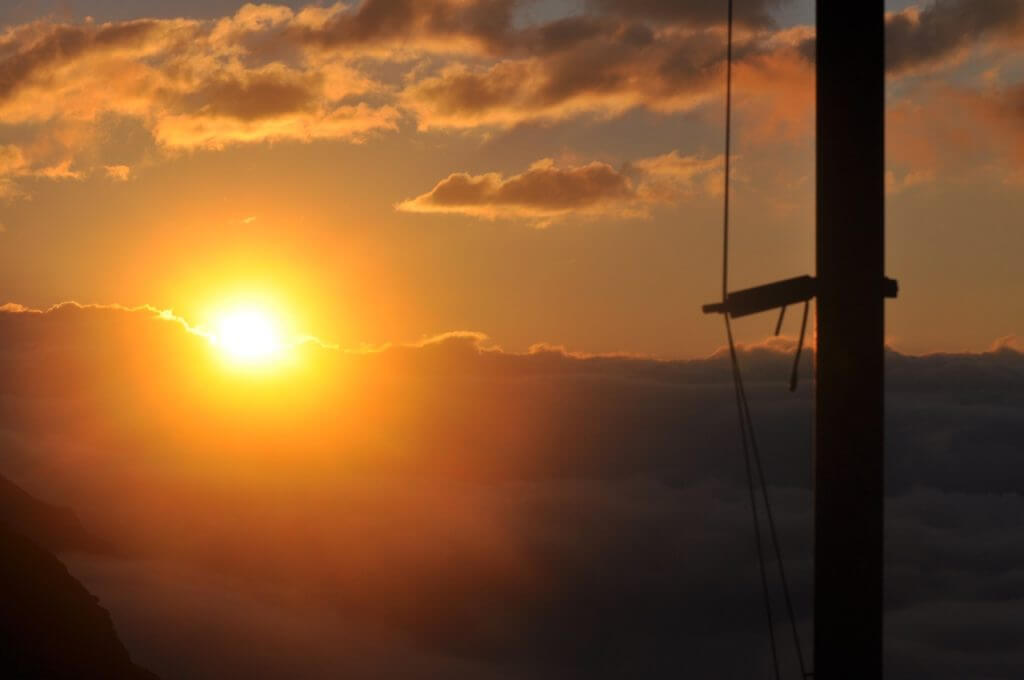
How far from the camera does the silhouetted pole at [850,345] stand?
37.3ft

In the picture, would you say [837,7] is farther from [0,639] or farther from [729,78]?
[0,639]

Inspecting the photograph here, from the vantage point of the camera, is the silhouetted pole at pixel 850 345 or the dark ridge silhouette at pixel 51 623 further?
the dark ridge silhouette at pixel 51 623

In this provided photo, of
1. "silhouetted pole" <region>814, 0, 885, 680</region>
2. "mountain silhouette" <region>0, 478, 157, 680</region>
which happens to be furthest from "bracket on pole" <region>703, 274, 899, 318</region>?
"mountain silhouette" <region>0, 478, 157, 680</region>

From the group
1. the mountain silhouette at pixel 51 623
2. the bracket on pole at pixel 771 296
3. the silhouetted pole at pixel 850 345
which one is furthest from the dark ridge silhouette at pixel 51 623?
the silhouetted pole at pixel 850 345

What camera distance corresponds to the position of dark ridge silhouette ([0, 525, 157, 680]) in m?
152

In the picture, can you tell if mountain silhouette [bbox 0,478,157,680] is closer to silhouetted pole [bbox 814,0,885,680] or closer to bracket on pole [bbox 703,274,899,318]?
bracket on pole [bbox 703,274,899,318]

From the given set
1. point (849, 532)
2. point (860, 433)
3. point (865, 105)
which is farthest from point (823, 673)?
point (865, 105)

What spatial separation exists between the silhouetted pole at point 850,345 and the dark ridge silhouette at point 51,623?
148892mm

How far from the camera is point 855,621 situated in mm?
11430

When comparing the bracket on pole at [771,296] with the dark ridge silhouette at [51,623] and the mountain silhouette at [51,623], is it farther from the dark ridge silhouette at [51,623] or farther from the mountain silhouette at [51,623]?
the mountain silhouette at [51,623]

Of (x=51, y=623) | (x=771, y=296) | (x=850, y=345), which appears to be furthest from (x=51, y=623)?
(x=850, y=345)

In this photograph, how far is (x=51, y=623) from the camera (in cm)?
16012

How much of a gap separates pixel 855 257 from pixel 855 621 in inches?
126

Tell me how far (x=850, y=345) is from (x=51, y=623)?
16374 centimetres
